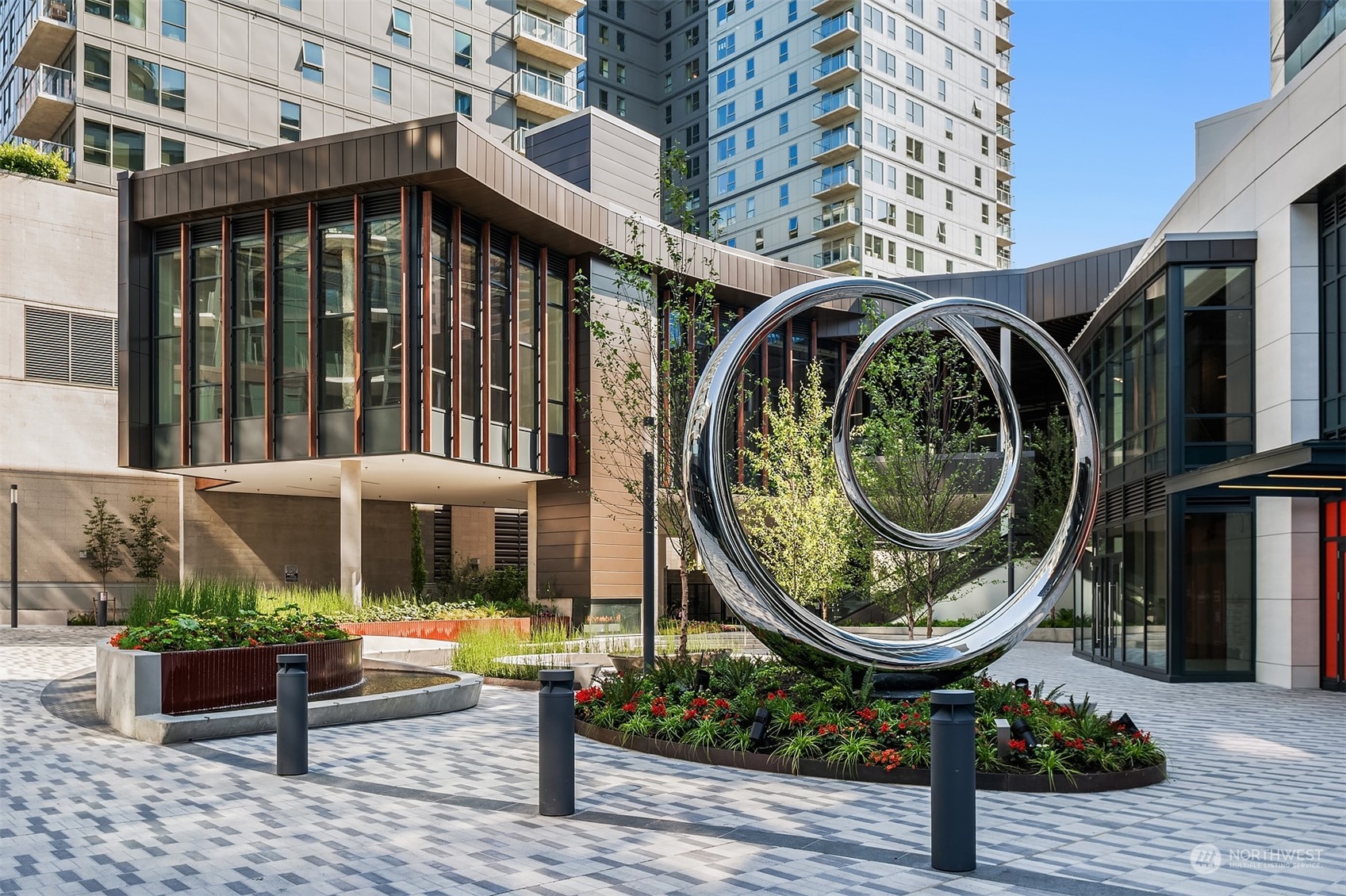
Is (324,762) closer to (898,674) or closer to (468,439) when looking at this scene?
(898,674)

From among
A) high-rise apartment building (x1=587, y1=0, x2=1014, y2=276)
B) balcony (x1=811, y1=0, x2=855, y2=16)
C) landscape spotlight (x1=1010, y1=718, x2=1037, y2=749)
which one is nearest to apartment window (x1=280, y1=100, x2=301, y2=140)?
high-rise apartment building (x1=587, y1=0, x2=1014, y2=276)

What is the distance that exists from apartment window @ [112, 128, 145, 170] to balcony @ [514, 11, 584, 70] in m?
18.1

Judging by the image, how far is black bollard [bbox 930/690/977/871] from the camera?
20.6 ft

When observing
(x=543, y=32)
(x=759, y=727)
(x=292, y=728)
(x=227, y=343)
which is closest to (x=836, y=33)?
(x=543, y=32)

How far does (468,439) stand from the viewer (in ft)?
91.9

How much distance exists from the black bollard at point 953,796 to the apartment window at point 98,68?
42939 mm

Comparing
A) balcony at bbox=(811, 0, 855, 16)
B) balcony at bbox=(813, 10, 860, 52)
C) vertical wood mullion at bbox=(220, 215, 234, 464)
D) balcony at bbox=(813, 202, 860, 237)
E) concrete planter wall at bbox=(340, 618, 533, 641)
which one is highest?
balcony at bbox=(811, 0, 855, 16)

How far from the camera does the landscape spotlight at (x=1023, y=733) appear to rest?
29.7 ft

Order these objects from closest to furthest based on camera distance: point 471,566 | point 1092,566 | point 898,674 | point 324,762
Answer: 1. point 324,762
2. point 898,674
3. point 1092,566
4. point 471,566

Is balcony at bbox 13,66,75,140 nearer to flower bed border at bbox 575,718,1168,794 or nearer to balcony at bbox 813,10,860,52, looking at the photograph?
flower bed border at bbox 575,718,1168,794

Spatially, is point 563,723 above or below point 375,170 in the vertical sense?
below

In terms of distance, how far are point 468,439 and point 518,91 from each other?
2887 centimetres

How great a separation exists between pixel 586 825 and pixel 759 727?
276 centimetres

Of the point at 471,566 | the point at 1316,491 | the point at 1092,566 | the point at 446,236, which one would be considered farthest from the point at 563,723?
the point at 471,566
